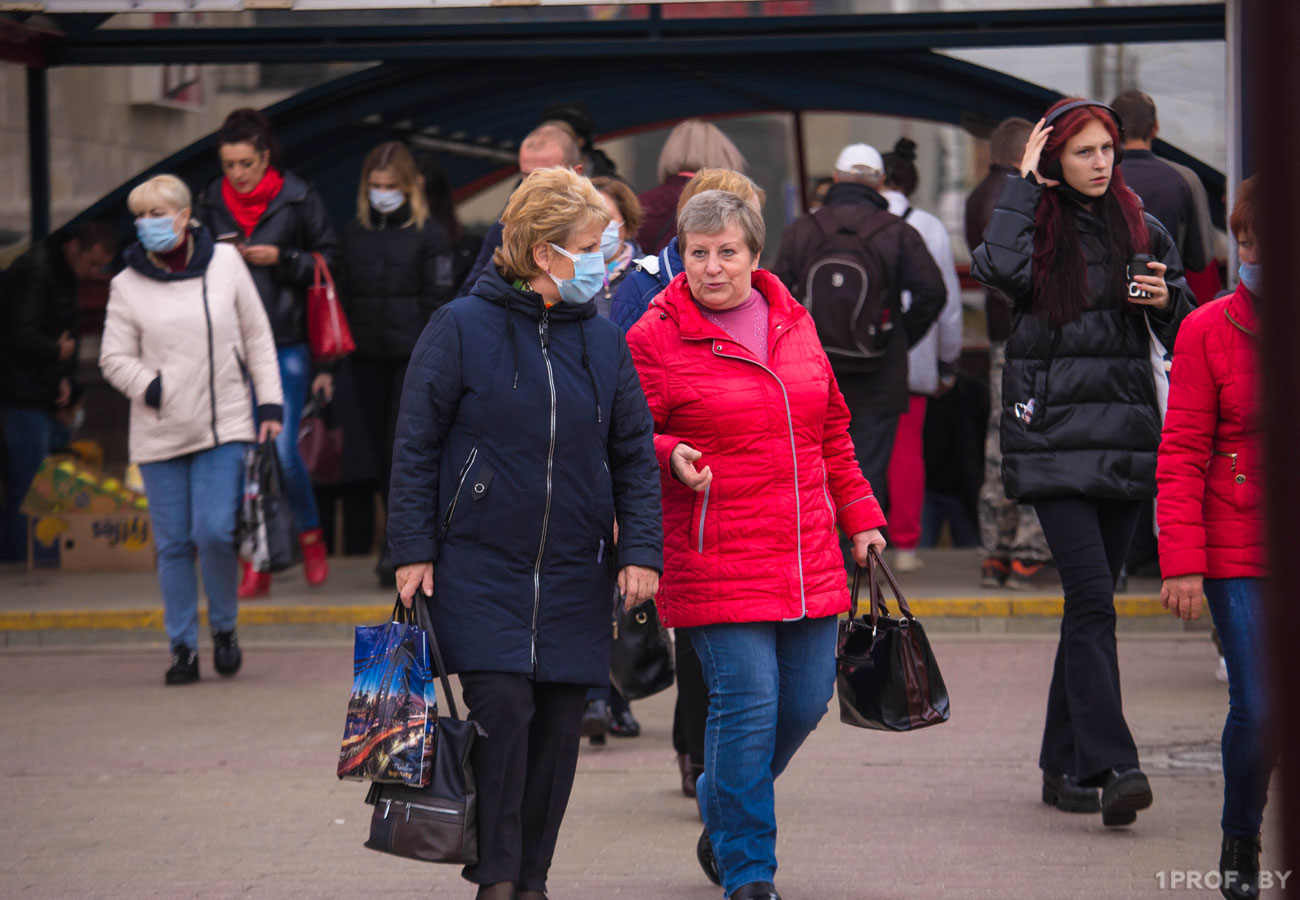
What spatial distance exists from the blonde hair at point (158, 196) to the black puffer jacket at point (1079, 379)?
12.2 feet

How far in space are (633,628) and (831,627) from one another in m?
0.87

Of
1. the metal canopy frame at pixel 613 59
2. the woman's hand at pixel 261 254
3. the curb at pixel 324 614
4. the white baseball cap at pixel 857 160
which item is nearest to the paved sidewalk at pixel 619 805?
the curb at pixel 324 614

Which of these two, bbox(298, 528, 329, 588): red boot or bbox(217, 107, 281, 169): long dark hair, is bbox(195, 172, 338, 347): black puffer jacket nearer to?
bbox(217, 107, 281, 169): long dark hair

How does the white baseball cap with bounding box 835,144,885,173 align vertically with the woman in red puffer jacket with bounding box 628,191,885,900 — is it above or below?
above

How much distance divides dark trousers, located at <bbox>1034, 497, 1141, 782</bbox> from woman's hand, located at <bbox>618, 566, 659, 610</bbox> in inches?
61.3

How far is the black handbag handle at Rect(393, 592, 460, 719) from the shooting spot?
4059 mm

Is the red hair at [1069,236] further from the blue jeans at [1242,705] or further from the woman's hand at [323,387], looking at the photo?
the woman's hand at [323,387]

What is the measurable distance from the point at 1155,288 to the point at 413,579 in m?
2.46

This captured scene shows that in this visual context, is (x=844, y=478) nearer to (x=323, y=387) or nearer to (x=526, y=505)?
(x=526, y=505)

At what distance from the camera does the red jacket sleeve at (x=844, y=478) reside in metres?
4.77

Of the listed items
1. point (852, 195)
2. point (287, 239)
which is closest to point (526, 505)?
point (852, 195)

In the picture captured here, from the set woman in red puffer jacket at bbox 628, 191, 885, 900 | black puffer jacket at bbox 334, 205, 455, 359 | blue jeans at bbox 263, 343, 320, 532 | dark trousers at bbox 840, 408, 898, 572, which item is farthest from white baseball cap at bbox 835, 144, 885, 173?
woman in red puffer jacket at bbox 628, 191, 885, 900

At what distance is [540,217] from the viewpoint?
14.0 ft

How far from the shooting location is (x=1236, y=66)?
8.45 m
